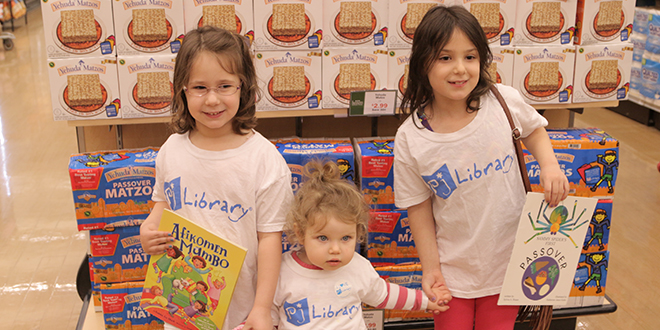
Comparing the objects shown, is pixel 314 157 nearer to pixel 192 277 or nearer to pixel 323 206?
pixel 323 206

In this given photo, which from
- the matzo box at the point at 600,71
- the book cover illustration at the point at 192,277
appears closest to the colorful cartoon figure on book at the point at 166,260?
the book cover illustration at the point at 192,277

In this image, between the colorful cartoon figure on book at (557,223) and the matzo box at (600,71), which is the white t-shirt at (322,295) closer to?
the colorful cartoon figure on book at (557,223)

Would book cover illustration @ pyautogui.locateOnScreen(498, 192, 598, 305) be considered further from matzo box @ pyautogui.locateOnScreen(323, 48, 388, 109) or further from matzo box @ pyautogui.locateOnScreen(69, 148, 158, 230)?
matzo box @ pyautogui.locateOnScreen(69, 148, 158, 230)

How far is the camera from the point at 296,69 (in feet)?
7.66

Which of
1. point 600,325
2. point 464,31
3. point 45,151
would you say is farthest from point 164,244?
point 45,151

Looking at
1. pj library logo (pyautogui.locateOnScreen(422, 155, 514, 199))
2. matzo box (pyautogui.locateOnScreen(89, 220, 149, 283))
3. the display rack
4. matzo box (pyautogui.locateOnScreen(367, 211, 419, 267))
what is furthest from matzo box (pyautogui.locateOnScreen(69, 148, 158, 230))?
pj library logo (pyautogui.locateOnScreen(422, 155, 514, 199))

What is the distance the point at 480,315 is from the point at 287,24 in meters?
1.27

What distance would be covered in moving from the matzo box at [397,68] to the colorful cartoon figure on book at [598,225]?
924 millimetres

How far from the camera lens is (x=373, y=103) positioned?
239 cm

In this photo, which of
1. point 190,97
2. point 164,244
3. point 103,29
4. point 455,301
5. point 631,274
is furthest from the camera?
point 631,274

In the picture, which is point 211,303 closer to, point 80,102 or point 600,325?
point 80,102

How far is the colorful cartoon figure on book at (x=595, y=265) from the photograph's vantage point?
96.0 inches

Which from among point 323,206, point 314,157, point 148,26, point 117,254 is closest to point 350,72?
point 314,157

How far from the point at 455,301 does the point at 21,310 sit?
7.54 ft
